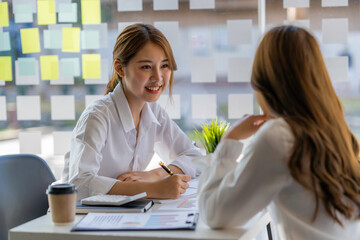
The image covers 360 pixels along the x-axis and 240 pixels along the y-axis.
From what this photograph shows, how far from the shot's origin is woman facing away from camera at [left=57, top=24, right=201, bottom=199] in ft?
7.05

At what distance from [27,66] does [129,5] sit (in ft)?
2.91

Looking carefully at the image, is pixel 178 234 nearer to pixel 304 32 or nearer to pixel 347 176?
pixel 347 176

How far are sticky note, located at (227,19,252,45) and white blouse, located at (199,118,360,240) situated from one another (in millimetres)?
1876

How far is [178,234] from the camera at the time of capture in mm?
1374

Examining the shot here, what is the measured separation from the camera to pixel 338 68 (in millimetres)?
3072

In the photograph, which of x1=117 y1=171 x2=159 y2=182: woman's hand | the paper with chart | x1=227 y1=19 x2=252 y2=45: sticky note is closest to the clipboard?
→ the paper with chart

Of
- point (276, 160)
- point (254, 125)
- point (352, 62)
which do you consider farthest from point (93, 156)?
point (352, 62)

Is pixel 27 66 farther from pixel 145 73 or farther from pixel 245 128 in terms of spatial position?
pixel 245 128

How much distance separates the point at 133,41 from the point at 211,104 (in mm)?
1050

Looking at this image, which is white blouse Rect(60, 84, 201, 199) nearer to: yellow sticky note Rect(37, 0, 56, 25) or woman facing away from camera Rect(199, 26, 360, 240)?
woman facing away from camera Rect(199, 26, 360, 240)

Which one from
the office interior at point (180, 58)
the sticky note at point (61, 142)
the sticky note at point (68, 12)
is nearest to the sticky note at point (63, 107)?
the office interior at point (180, 58)

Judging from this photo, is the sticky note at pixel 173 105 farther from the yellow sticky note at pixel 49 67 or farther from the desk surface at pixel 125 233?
the desk surface at pixel 125 233

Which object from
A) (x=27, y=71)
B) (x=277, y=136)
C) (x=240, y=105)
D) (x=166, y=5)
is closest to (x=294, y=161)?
(x=277, y=136)

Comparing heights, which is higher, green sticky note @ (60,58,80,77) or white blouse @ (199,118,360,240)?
green sticky note @ (60,58,80,77)
